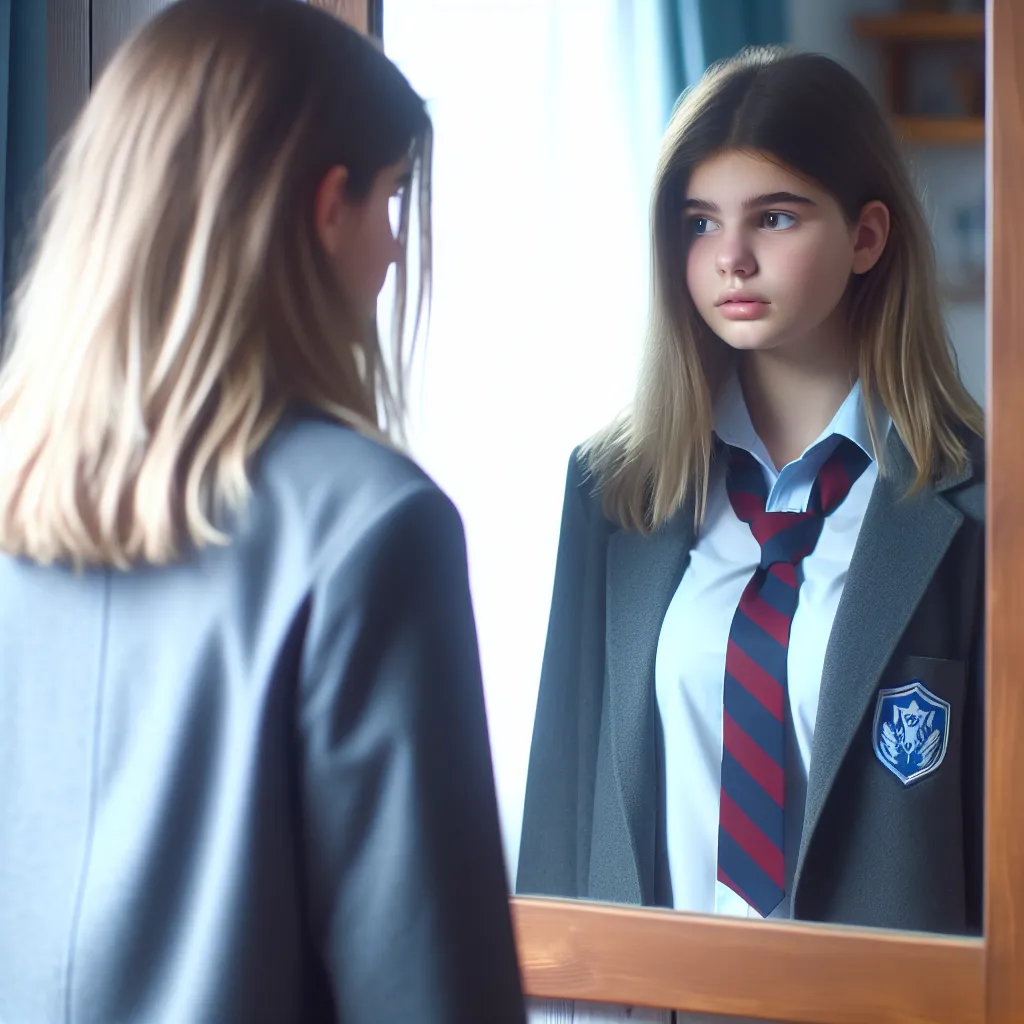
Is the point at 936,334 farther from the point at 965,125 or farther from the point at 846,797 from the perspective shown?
the point at 846,797

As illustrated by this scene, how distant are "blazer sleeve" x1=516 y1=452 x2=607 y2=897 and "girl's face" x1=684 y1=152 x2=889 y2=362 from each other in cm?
19

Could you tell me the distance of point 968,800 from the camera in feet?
3.08

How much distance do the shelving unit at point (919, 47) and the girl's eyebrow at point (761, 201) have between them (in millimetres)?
90

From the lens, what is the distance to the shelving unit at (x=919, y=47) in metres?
0.94

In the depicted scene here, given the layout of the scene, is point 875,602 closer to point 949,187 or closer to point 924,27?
point 949,187

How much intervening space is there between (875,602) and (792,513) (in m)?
0.10

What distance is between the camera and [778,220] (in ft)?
3.25

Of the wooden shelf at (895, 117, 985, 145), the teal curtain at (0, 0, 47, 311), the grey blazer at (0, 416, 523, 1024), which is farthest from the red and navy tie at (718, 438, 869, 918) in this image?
the teal curtain at (0, 0, 47, 311)

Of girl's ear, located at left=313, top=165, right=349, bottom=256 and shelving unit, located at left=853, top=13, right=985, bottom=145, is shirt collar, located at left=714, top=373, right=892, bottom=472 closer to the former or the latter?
shelving unit, located at left=853, top=13, right=985, bottom=145

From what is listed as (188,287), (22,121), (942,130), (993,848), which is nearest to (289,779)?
(188,287)

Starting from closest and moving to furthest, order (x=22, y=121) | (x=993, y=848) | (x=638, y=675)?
(x=993, y=848) < (x=638, y=675) < (x=22, y=121)

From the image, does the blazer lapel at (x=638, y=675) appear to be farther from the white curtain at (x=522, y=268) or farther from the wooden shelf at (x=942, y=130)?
the wooden shelf at (x=942, y=130)

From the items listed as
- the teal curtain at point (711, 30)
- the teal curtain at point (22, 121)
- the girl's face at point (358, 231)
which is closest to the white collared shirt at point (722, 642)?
the teal curtain at point (711, 30)

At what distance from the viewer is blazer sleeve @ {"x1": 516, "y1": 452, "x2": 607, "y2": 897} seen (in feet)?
3.49
